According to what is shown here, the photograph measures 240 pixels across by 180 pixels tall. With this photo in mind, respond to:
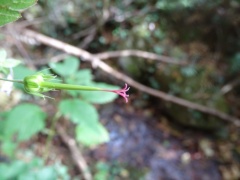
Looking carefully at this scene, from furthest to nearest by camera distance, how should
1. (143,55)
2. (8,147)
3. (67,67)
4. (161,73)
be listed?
(161,73) → (143,55) → (8,147) → (67,67)

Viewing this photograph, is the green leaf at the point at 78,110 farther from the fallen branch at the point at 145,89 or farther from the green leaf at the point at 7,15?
the green leaf at the point at 7,15

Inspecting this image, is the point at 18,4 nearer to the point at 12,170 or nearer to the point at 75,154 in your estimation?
the point at 12,170

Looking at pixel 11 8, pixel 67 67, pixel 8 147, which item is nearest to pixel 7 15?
pixel 11 8

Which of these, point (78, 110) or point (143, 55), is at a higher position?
point (143, 55)

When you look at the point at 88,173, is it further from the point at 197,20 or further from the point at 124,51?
the point at 197,20

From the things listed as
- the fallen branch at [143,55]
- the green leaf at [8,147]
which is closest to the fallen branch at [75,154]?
the green leaf at [8,147]

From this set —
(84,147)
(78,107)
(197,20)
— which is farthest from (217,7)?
(78,107)

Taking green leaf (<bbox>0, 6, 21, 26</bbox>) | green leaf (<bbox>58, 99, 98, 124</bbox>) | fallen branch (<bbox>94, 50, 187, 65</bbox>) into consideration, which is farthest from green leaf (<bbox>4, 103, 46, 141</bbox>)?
fallen branch (<bbox>94, 50, 187, 65</bbox>)
